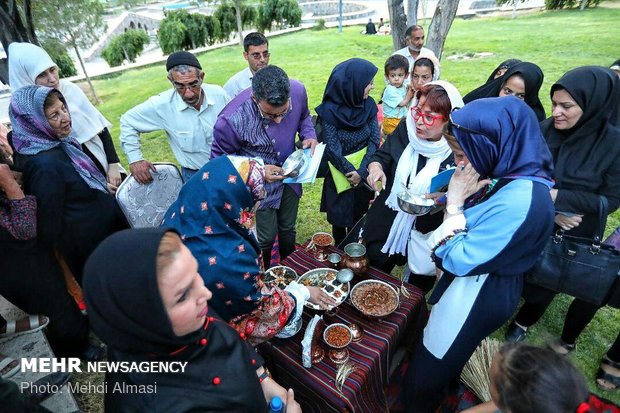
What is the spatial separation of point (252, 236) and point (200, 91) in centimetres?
197

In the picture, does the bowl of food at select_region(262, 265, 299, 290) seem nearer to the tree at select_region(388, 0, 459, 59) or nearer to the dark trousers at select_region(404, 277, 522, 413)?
the dark trousers at select_region(404, 277, 522, 413)

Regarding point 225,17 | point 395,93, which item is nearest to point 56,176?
point 395,93

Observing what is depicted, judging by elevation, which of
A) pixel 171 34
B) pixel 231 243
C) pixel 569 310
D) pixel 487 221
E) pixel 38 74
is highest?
pixel 38 74

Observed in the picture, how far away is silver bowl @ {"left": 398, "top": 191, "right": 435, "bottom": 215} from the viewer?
228 cm

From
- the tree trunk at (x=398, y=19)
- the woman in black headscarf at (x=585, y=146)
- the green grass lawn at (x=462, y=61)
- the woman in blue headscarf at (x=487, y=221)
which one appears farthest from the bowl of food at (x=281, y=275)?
the tree trunk at (x=398, y=19)

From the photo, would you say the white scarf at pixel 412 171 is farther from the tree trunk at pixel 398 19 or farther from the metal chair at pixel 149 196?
the tree trunk at pixel 398 19

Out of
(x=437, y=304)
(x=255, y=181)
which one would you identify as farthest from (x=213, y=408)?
(x=437, y=304)

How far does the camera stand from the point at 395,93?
15.9 feet

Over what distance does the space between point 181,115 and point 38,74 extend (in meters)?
1.29

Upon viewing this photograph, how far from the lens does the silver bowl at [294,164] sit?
287 centimetres

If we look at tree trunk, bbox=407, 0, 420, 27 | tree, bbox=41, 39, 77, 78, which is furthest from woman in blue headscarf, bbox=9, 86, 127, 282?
tree, bbox=41, 39, 77, 78

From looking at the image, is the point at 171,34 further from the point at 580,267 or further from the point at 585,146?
the point at 580,267

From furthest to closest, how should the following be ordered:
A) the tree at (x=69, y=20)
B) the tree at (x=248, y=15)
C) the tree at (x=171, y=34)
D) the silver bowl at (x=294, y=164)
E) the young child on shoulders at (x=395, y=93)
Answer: the tree at (x=248, y=15)
the tree at (x=171, y=34)
the tree at (x=69, y=20)
the young child on shoulders at (x=395, y=93)
the silver bowl at (x=294, y=164)

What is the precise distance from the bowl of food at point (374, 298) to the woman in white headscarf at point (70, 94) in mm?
2581
